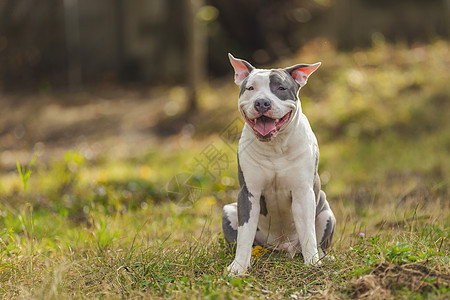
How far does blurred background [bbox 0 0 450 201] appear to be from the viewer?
812 cm

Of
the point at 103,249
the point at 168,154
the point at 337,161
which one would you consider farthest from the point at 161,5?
the point at 103,249

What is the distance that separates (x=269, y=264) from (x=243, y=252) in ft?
0.91

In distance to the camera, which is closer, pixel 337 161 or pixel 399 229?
pixel 399 229

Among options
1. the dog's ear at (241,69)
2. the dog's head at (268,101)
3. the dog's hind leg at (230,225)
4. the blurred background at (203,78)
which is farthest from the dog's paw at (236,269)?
the blurred background at (203,78)

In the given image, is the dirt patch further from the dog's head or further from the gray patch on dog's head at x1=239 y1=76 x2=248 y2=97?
the gray patch on dog's head at x1=239 y1=76 x2=248 y2=97

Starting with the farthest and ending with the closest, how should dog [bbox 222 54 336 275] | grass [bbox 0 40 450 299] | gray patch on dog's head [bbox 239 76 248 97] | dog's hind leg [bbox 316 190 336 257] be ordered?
dog's hind leg [bbox 316 190 336 257]
gray patch on dog's head [bbox 239 76 248 97]
dog [bbox 222 54 336 275]
grass [bbox 0 40 450 299]

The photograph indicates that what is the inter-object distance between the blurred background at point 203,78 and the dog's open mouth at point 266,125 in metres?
3.09

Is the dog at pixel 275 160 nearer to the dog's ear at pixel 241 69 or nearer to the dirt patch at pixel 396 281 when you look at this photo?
the dog's ear at pixel 241 69

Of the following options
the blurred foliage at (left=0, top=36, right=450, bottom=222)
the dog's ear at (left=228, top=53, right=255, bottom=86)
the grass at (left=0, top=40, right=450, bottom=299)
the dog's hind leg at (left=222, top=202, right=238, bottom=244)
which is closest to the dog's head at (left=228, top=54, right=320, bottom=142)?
the dog's ear at (left=228, top=53, right=255, bottom=86)

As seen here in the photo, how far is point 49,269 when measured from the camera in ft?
11.2

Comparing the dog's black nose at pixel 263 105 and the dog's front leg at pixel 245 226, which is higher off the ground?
the dog's black nose at pixel 263 105

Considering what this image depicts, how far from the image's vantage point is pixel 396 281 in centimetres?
294

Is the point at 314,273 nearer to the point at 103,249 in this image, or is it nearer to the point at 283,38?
the point at 103,249

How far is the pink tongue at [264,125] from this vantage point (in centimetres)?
322
